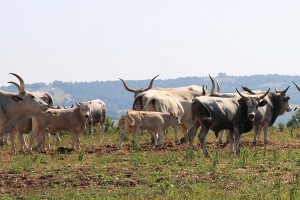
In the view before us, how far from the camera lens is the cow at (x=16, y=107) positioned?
19.8 meters

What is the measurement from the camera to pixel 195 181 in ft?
46.9

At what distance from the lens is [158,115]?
74.6 feet

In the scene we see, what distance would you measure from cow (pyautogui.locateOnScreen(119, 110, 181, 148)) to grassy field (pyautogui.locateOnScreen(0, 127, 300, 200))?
239 centimetres

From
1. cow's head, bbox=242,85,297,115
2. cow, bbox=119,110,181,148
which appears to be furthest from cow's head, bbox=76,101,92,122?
cow's head, bbox=242,85,297,115

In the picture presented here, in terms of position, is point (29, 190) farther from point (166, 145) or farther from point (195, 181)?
point (166, 145)

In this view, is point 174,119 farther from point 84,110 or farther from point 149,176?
point 149,176

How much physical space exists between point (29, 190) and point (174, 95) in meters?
14.4

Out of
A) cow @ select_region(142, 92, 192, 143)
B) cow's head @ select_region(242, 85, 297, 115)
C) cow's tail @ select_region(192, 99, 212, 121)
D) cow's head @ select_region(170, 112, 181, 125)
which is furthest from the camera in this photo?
cow @ select_region(142, 92, 192, 143)

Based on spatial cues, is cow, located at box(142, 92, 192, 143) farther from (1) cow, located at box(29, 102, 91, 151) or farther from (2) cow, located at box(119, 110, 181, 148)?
(1) cow, located at box(29, 102, 91, 151)

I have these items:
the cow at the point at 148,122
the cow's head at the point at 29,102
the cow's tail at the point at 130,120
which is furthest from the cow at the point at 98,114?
the cow's head at the point at 29,102

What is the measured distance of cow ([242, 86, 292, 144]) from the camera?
2311 centimetres

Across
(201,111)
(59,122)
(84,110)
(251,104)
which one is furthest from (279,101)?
(59,122)

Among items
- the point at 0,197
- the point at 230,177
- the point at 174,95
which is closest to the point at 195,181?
the point at 230,177

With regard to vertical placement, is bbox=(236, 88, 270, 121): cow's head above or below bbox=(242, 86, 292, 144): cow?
above
